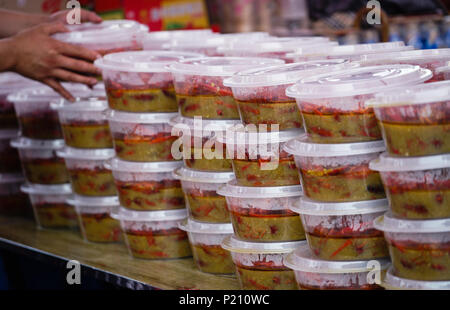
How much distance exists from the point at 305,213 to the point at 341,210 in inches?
3.8

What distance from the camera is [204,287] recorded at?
6.50 feet

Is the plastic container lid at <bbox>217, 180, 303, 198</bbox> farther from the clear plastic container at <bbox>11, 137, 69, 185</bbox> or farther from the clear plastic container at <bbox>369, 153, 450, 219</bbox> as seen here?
the clear plastic container at <bbox>11, 137, 69, 185</bbox>

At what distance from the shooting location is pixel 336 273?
1.61 m

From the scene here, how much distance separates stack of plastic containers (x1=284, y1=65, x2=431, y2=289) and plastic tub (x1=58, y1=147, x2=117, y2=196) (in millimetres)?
1064

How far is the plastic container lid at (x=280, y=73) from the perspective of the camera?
5.64 ft

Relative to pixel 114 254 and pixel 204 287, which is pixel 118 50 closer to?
pixel 114 254

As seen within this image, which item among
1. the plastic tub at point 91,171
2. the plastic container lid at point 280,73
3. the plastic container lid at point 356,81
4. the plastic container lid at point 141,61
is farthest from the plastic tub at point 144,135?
the plastic container lid at point 356,81

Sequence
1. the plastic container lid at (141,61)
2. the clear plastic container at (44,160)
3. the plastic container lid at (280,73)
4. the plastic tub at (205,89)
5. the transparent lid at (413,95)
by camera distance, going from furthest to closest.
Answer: the clear plastic container at (44,160) < the plastic container lid at (141,61) < the plastic tub at (205,89) < the plastic container lid at (280,73) < the transparent lid at (413,95)

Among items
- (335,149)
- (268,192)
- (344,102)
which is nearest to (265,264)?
(268,192)

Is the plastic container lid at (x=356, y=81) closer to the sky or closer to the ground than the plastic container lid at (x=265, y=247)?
closer to the sky

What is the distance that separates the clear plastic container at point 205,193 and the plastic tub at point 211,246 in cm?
3

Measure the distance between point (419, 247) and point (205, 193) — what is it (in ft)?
2.56

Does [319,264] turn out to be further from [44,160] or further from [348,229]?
[44,160]

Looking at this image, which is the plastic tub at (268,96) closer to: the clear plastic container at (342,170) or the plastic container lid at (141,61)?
the clear plastic container at (342,170)
